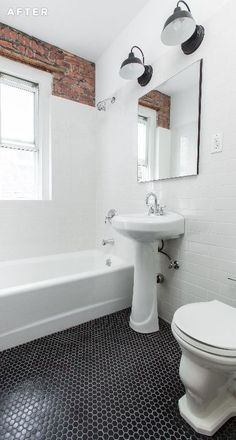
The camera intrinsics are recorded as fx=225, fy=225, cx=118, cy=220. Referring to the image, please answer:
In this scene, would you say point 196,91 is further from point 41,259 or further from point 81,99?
point 41,259

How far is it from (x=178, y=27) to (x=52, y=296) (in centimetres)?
192

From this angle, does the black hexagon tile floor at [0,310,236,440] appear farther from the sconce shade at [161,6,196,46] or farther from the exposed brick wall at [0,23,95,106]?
the exposed brick wall at [0,23,95,106]

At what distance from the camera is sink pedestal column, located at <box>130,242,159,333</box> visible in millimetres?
1688

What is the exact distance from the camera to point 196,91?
1.51 meters

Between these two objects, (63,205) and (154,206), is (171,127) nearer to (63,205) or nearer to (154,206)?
(154,206)

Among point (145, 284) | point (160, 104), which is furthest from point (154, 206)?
point (160, 104)

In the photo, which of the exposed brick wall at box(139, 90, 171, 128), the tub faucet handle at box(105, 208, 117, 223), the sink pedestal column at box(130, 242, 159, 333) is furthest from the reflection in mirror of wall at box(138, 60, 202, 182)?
the sink pedestal column at box(130, 242, 159, 333)

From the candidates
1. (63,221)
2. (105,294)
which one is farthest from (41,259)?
(105,294)

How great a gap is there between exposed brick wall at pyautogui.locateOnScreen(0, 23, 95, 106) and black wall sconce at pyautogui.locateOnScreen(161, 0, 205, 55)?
1360mm

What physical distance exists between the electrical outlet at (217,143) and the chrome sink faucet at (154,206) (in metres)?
0.56

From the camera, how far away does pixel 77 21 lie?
2035mm

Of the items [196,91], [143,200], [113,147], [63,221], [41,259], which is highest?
[196,91]

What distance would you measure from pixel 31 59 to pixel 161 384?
2.87 meters

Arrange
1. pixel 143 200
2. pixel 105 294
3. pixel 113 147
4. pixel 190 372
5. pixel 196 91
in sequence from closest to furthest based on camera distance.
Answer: pixel 190 372, pixel 196 91, pixel 105 294, pixel 143 200, pixel 113 147
